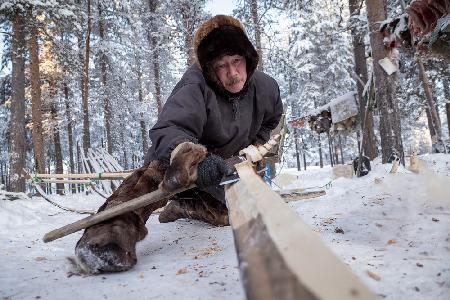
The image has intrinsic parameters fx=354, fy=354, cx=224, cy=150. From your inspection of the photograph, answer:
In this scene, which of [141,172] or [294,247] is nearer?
[294,247]

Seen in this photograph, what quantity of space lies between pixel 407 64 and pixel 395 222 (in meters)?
16.3

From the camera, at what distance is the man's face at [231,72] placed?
10.2 feet

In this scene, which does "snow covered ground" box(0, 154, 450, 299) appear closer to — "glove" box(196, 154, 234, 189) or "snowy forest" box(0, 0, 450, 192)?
"glove" box(196, 154, 234, 189)

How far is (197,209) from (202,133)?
879mm

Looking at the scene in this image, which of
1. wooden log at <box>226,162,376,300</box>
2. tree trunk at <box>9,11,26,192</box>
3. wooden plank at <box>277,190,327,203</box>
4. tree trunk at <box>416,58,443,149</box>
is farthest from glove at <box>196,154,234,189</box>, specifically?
tree trunk at <box>9,11,26,192</box>

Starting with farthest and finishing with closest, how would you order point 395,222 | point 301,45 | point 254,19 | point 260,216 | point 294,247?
point 301,45
point 254,19
point 395,222
point 260,216
point 294,247

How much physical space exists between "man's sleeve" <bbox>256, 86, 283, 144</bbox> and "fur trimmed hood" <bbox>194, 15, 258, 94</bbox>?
0.81 metres

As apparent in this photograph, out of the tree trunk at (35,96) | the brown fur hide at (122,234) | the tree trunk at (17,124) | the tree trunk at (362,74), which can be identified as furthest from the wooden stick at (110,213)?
the tree trunk at (35,96)

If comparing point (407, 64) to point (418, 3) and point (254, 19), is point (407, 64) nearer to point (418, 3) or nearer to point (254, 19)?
point (254, 19)

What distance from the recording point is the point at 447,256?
161 centimetres

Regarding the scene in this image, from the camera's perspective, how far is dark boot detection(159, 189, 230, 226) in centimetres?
349

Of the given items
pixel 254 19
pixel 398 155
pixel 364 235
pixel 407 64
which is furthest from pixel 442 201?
pixel 407 64

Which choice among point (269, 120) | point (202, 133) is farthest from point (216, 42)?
point (269, 120)

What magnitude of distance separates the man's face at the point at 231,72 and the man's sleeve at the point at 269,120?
67cm
